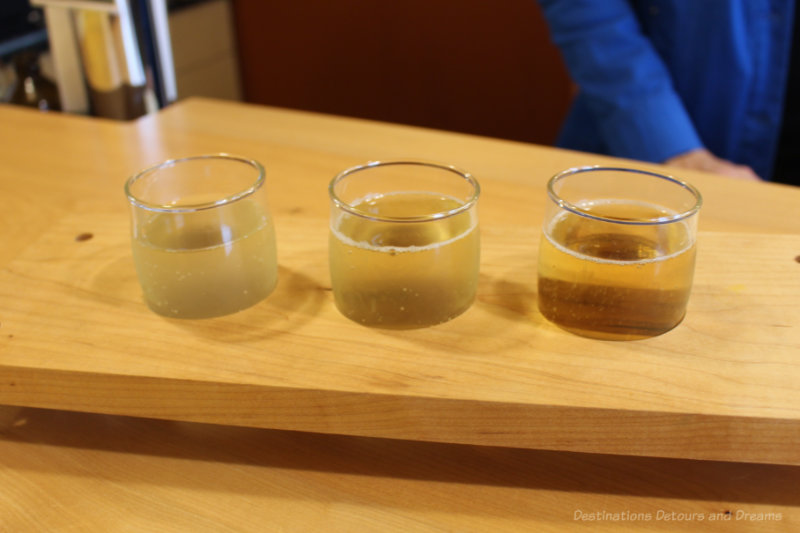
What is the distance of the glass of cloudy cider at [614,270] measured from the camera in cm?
62

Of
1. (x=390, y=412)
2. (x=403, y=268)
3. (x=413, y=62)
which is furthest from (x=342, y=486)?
(x=413, y=62)

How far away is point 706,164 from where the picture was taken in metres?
1.45

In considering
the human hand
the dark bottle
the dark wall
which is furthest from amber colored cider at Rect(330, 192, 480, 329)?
the dark wall

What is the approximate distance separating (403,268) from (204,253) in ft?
0.57

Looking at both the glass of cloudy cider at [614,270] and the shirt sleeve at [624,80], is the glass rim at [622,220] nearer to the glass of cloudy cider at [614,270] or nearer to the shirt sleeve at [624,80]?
the glass of cloudy cider at [614,270]

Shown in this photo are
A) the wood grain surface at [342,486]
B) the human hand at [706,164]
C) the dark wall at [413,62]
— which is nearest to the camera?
the wood grain surface at [342,486]

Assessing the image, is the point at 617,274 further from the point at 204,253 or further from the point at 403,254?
the point at 204,253

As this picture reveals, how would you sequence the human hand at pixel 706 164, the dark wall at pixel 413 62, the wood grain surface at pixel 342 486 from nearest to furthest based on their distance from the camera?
the wood grain surface at pixel 342 486 → the human hand at pixel 706 164 → the dark wall at pixel 413 62

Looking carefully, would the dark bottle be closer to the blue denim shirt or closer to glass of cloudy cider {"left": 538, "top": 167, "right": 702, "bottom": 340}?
the blue denim shirt

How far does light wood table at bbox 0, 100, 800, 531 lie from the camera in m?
0.58

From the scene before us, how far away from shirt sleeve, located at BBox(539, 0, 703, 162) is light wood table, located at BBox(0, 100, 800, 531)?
2.46ft

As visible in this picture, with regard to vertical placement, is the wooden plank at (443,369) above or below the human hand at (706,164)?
above

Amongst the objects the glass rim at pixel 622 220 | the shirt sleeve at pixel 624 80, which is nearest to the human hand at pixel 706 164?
the shirt sleeve at pixel 624 80

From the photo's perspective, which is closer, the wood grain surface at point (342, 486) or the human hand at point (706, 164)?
the wood grain surface at point (342, 486)
